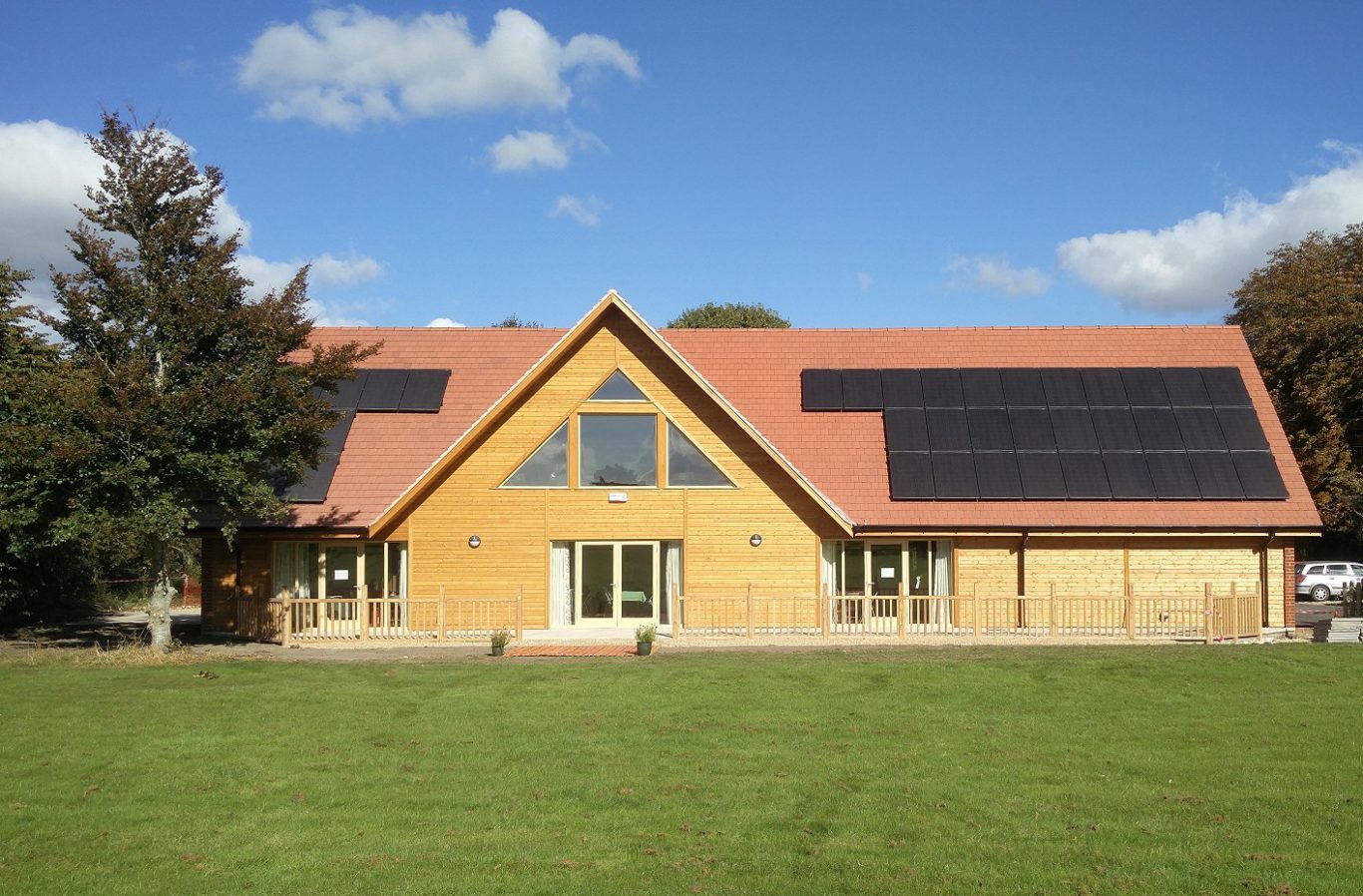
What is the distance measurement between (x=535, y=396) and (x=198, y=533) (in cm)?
726

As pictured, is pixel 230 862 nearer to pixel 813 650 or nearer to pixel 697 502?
pixel 813 650

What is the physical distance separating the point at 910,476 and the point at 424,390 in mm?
11152

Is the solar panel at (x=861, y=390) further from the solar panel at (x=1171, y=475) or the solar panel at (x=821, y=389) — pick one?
the solar panel at (x=1171, y=475)

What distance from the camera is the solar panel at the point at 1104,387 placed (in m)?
26.2

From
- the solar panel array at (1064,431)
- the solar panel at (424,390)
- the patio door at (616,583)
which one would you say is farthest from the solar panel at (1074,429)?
the solar panel at (424,390)

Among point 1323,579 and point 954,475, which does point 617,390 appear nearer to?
point 954,475

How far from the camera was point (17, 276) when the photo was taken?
79.3 feet

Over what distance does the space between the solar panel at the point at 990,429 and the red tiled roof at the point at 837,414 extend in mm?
1659

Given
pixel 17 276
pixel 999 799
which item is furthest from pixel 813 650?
pixel 17 276

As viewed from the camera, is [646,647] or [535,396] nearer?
[646,647]

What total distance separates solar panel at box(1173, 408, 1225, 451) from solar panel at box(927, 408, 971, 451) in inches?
186

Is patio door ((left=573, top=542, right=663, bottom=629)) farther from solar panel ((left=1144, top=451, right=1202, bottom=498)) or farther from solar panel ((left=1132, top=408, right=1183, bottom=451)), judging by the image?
solar panel ((left=1132, top=408, right=1183, bottom=451))

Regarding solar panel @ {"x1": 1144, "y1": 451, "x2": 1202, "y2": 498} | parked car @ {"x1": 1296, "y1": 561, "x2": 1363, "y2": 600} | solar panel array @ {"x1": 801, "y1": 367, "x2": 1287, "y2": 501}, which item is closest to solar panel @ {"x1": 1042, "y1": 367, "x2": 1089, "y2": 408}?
solar panel array @ {"x1": 801, "y1": 367, "x2": 1287, "y2": 501}

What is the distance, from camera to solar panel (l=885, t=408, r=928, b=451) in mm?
25453
